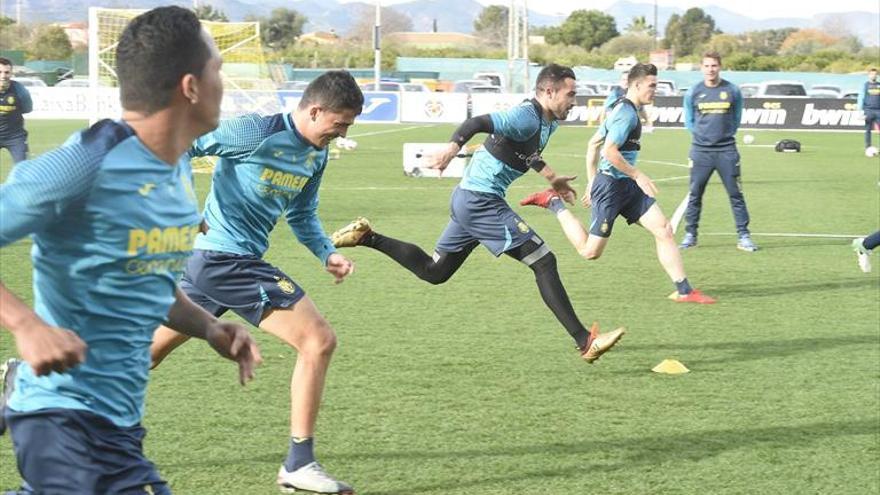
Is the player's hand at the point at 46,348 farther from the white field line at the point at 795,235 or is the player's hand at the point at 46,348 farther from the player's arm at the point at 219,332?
the white field line at the point at 795,235

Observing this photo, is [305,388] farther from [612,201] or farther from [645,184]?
[612,201]

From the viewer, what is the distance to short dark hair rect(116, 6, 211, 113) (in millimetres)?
3486

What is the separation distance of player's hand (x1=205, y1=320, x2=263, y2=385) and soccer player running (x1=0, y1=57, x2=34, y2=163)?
50.1 ft

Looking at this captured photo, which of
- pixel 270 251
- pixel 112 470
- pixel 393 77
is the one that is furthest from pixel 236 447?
pixel 393 77

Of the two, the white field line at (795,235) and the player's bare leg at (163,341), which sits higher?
the player's bare leg at (163,341)

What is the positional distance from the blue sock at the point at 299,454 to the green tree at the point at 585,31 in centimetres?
12369

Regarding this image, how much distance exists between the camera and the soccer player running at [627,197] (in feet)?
37.2

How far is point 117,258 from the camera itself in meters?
3.48

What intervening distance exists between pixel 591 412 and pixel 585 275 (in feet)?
19.0

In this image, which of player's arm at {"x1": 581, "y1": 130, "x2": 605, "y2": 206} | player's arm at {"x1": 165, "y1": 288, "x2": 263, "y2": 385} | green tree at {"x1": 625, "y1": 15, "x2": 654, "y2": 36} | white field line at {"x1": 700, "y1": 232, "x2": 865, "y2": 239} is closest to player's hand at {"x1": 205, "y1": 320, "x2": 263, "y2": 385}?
player's arm at {"x1": 165, "y1": 288, "x2": 263, "y2": 385}

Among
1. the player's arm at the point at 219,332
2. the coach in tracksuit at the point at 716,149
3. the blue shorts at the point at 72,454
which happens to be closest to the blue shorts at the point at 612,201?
the coach in tracksuit at the point at 716,149

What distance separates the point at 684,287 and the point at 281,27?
112491 millimetres

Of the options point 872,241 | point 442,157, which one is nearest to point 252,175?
point 442,157

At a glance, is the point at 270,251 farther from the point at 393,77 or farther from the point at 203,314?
the point at 393,77
